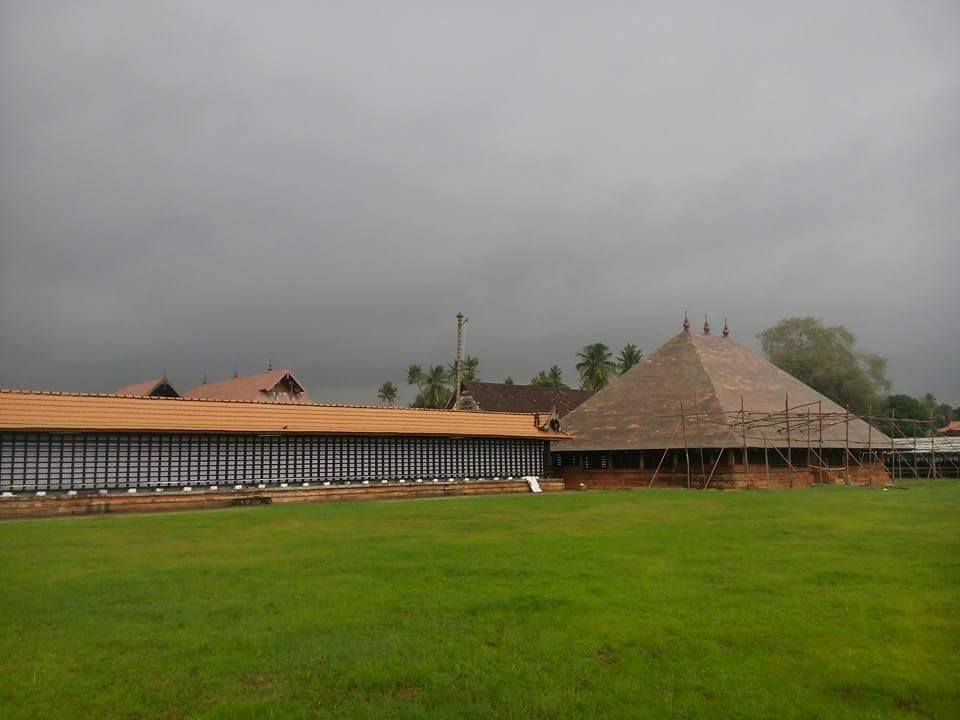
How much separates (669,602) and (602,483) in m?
27.3

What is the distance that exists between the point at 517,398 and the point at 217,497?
35.4 meters

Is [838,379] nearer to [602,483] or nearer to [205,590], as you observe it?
[602,483]

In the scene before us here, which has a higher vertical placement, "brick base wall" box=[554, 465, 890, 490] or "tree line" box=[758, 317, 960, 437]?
"tree line" box=[758, 317, 960, 437]

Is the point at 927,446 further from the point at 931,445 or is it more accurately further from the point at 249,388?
the point at 249,388

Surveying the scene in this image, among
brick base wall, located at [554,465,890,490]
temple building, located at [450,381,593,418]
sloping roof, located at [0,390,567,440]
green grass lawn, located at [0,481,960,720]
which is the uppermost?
temple building, located at [450,381,593,418]

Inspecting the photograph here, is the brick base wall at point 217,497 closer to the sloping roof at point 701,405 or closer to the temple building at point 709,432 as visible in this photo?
the temple building at point 709,432

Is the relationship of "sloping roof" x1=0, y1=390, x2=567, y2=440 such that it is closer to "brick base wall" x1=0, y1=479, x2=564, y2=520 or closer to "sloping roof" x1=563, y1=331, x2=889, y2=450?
"brick base wall" x1=0, y1=479, x2=564, y2=520

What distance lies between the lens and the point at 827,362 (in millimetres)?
60281

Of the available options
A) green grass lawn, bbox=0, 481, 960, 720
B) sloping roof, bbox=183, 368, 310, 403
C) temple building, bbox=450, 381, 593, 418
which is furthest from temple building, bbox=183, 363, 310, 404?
green grass lawn, bbox=0, 481, 960, 720

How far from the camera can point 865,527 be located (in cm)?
1488

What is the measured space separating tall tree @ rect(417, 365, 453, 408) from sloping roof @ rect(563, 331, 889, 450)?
106ft

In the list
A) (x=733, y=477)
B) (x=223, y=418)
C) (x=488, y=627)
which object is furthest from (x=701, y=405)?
(x=488, y=627)

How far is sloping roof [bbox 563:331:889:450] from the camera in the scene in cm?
3322

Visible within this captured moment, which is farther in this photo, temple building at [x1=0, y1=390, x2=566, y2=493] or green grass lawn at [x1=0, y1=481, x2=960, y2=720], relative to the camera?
temple building at [x1=0, y1=390, x2=566, y2=493]
